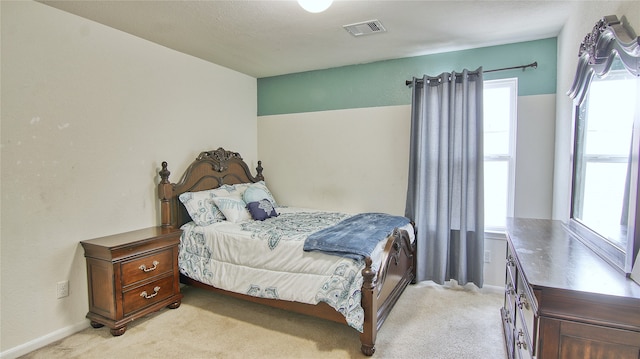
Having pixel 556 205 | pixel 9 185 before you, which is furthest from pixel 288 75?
pixel 556 205

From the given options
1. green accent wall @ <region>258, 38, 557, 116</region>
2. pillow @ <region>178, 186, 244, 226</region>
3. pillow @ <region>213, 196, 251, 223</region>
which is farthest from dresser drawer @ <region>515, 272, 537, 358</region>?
pillow @ <region>178, 186, 244, 226</region>

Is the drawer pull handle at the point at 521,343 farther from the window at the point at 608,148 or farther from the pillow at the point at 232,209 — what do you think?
the pillow at the point at 232,209

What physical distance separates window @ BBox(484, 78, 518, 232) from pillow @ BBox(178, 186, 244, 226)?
2812mm

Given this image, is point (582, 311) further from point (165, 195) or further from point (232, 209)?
point (165, 195)

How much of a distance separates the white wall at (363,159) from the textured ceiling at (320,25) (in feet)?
2.25

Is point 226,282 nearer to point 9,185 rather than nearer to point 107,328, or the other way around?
point 107,328

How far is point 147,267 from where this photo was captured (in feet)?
8.99

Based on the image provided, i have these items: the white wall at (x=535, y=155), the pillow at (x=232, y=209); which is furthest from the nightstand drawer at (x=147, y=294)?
the white wall at (x=535, y=155)

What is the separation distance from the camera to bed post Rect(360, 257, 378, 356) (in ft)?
7.30

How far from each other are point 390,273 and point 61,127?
9.34 feet

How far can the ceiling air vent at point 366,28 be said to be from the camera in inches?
107

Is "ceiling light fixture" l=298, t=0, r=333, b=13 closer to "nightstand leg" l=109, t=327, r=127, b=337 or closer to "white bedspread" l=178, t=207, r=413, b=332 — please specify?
"white bedspread" l=178, t=207, r=413, b=332

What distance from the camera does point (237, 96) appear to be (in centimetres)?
425

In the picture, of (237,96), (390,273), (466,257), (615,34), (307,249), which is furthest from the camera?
(237,96)
